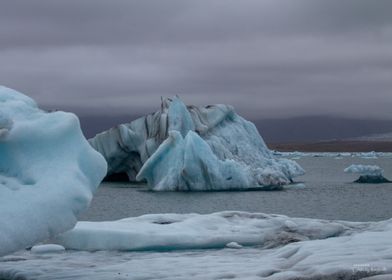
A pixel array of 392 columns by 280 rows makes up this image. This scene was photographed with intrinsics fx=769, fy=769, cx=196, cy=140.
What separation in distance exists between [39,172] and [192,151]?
2418cm

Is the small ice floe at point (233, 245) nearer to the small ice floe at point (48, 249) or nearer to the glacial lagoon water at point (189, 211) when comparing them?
the glacial lagoon water at point (189, 211)

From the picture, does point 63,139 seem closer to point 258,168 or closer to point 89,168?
point 89,168

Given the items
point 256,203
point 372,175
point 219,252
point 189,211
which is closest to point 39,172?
point 219,252

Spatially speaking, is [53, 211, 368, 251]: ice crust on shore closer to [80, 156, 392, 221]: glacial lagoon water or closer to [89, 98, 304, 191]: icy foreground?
[80, 156, 392, 221]: glacial lagoon water

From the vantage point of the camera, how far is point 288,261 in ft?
35.1

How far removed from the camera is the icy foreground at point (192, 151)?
3531 centimetres

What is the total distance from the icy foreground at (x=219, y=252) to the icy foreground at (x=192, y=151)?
18.3m

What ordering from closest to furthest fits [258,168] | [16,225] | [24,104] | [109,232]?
[16,225] < [24,104] < [109,232] < [258,168]

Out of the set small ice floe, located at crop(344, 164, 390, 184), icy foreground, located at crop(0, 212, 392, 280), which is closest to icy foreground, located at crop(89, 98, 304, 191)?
small ice floe, located at crop(344, 164, 390, 184)

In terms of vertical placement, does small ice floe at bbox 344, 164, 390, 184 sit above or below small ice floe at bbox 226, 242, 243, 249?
below

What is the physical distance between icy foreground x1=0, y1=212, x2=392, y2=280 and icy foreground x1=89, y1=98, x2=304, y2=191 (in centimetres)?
1834

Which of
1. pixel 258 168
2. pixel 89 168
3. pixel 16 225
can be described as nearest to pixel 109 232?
pixel 89 168

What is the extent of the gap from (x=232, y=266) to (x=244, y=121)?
103 ft

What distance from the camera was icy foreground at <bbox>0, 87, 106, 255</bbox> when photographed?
9312 millimetres
